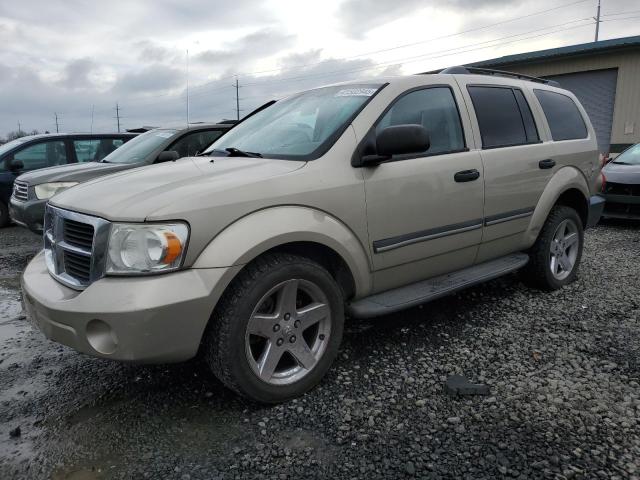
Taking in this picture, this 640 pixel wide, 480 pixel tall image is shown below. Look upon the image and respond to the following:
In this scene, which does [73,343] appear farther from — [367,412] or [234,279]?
[367,412]

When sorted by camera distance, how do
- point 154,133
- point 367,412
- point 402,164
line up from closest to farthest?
point 367,412 < point 402,164 < point 154,133

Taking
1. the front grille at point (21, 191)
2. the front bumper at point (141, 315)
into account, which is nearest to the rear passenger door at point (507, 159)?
the front bumper at point (141, 315)

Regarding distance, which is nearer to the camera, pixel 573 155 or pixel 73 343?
pixel 73 343

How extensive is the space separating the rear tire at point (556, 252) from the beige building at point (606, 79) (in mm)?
13512

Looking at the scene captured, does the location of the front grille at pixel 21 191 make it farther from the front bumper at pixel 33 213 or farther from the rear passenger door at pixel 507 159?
the rear passenger door at pixel 507 159

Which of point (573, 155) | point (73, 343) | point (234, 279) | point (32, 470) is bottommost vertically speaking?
point (32, 470)

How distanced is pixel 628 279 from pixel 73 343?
499cm

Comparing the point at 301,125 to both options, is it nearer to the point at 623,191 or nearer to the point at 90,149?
the point at 90,149

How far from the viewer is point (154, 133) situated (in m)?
7.14

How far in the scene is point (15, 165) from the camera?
27.7ft

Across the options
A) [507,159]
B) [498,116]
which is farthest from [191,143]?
[507,159]

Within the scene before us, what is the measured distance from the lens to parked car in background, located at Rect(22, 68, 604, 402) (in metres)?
2.32

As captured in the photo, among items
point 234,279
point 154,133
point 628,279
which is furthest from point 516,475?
point 154,133

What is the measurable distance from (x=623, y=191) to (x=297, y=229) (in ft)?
23.8
